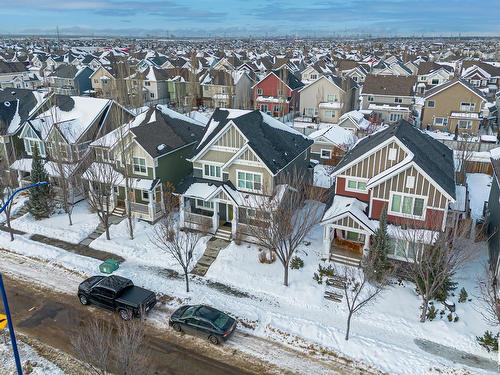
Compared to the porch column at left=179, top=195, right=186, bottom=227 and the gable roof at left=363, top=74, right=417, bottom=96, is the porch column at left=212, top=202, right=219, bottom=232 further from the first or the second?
the gable roof at left=363, top=74, right=417, bottom=96

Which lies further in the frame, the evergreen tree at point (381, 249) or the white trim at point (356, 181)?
the white trim at point (356, 181)

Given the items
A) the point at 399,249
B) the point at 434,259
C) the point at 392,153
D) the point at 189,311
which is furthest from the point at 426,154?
the point at 189,311

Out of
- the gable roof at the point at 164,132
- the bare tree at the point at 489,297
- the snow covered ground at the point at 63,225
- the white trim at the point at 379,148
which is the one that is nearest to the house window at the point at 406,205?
the white trim at the point at 379,148

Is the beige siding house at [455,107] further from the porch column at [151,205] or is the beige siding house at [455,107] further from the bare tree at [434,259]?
the porch column at [151,205]

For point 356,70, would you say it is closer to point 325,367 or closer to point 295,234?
point 295,234

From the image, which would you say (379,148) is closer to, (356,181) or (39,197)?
(356,181)

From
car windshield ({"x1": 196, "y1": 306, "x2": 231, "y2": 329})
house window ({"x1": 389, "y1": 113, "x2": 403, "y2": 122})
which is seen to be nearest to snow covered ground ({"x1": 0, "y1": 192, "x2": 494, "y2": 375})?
car windshield ({"x1": 196, "y1": 306, "x2": 231, "y2": 329})
